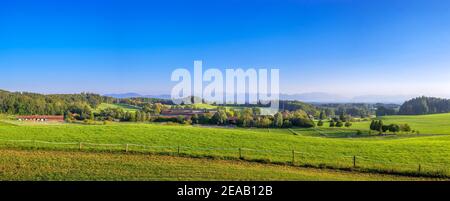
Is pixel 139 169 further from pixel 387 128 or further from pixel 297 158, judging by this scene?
pixel 387 128

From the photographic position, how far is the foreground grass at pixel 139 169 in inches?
770

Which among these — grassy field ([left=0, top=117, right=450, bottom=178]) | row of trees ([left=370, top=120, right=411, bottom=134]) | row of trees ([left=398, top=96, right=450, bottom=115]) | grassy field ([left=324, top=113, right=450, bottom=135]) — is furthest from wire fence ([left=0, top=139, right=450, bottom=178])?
row of trees ([left=398, top=96, right=450, bottom=115])

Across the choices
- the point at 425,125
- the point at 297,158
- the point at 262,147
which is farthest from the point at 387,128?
the point at 297,158

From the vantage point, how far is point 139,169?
70.8 ft

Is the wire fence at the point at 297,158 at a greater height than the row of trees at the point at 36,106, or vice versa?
the row of trees at the point at 36,106

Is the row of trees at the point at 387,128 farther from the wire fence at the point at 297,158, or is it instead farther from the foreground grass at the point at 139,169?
the foreground grass at the point at 139,169

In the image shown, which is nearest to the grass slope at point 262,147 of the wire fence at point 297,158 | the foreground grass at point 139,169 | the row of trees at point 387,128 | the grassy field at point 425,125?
the wire fence at point 297,158

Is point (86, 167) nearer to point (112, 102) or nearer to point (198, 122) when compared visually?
point (198, 122)

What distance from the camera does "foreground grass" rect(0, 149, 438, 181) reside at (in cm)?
1955

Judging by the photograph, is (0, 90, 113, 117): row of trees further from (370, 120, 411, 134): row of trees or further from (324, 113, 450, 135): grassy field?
(370, 120, 411, 134): row of trees
